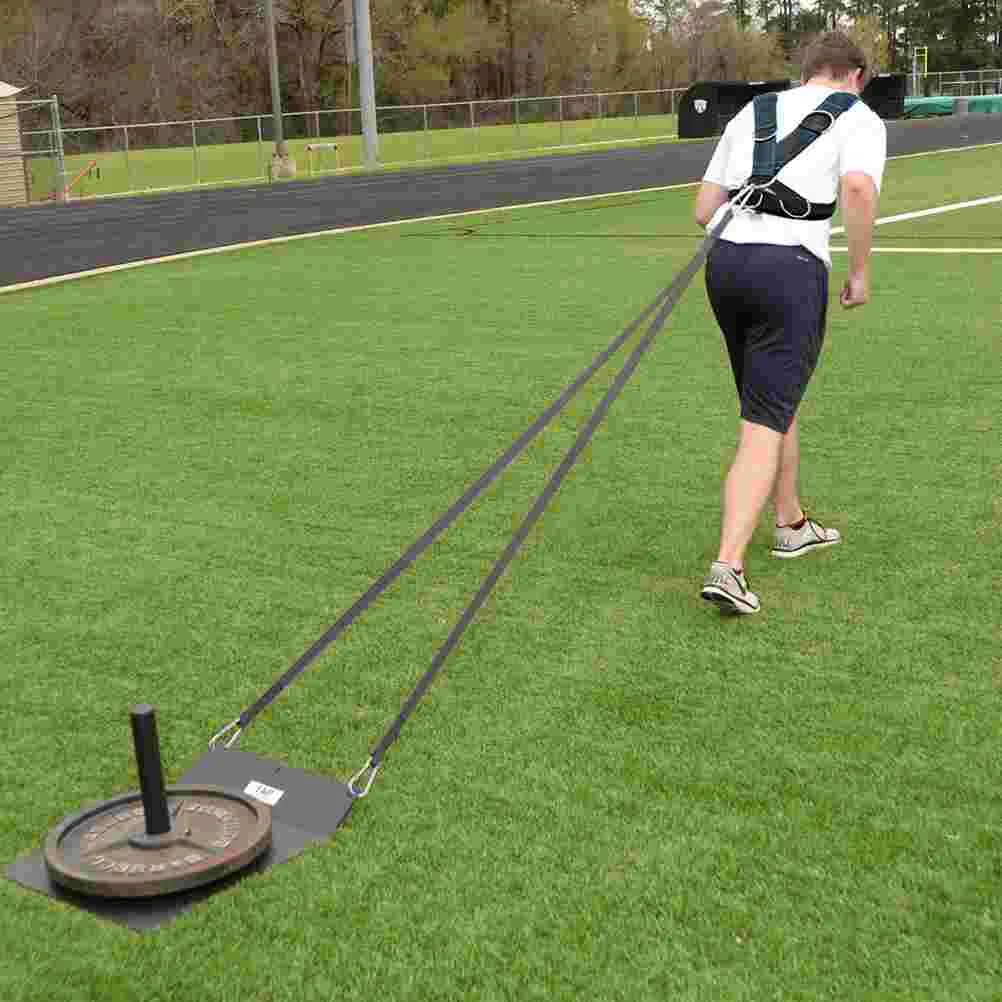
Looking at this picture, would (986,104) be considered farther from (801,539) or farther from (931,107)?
(801,539)

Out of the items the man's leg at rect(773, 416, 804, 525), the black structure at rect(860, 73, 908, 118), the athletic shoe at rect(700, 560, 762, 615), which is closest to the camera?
the athletic shoe at rect(700, 560, 762, 615)

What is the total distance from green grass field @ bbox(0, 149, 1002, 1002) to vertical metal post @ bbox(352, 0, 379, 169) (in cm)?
2838

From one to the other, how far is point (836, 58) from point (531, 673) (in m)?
2.03

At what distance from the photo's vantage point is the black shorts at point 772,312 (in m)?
4.25

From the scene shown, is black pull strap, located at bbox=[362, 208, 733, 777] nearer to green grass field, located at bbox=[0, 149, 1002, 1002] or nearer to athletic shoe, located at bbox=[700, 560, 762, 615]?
green grass field, located at bbox=[0, 149, 1002, 1002]

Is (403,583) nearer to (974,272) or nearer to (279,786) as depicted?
(279,786)

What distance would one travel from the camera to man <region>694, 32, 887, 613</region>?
13.7 feet

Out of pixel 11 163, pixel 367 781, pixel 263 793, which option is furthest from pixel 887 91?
pixel 11 163

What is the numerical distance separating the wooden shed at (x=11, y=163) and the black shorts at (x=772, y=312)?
87.3 feet

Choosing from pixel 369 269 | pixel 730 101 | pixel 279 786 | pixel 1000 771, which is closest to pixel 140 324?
pixel 369 269

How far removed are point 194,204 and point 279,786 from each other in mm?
22317

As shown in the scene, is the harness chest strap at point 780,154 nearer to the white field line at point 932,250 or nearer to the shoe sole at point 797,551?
the shoe sole at point 797,551

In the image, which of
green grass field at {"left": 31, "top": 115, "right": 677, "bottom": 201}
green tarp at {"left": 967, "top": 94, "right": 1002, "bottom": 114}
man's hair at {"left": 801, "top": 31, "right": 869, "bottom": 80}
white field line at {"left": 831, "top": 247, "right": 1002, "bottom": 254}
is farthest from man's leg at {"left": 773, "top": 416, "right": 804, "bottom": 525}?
green tarp at {"left": 967, "top": 94, "right": 1002, "bottom": 114}

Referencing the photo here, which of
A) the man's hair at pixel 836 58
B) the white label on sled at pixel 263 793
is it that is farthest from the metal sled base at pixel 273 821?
the man's hair at pixel 836 58
